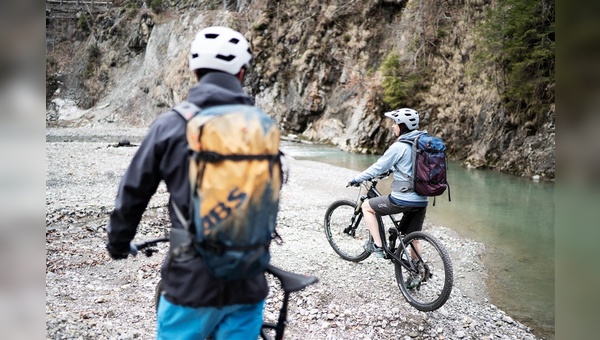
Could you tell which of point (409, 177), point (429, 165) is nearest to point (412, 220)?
point (409, 177)

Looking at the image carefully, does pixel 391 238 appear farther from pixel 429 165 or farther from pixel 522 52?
pixel 522 52

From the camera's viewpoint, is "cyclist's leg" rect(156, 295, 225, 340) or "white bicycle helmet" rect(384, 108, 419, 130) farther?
"white bicycle helmet" rect(384, 108, 419, 130)

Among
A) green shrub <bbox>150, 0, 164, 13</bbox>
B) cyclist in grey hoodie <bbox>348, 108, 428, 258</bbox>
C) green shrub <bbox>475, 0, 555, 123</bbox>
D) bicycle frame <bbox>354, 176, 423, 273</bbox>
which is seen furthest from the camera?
green shrub <bbox>150, 0, 164, 13</bbox>

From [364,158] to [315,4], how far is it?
18.4m

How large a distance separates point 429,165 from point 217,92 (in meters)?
3.52

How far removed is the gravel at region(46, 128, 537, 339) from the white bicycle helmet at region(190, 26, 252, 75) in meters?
3.12

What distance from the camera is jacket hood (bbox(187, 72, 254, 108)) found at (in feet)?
6.51

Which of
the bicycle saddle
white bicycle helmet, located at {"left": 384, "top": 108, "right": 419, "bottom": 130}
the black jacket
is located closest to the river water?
white bicycle helmet, located at {"left": 384, "top": 108, "right": 419, "bottom": 130}

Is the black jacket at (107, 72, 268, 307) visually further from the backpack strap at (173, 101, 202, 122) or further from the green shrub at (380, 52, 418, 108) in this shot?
the green shrub at (380, 52, 418, 108)

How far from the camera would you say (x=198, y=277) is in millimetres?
1942

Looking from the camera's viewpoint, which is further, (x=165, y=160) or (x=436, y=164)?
(x=436, y=164)

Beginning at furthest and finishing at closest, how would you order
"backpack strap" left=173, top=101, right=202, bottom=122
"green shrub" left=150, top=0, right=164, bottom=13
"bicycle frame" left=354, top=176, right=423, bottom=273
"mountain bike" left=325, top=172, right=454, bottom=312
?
1. "green shrub" left=150, top=0, right=164, bottom=13
2. "bicycle frame" left=354, top=176, right=423, bottom=273
3. "mountain bike" left=325, top=172, right=454, bottom=312
4. "backpack strap" left=173, top=101, right=202, bottom=122
